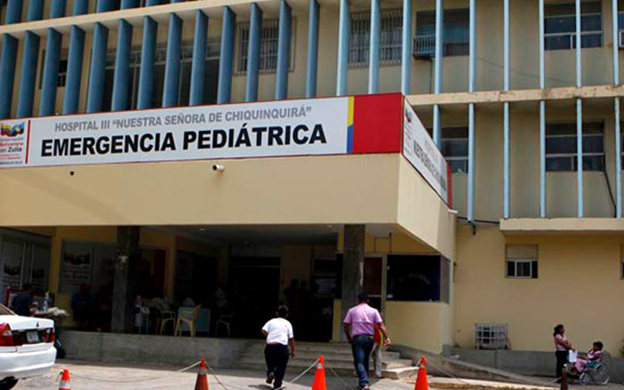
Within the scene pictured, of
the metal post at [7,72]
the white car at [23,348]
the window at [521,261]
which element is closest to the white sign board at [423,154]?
the window at [521,261]

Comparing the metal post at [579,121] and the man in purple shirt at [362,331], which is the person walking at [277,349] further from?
the metal post at [579,121]

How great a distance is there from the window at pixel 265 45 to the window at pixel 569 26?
Result: 26.5 feet

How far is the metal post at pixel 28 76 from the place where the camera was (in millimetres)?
28078

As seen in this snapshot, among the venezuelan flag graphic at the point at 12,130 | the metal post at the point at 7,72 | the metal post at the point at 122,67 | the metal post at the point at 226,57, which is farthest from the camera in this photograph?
the metal post at the point at 7,72

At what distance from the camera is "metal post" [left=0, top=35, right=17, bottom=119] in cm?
2830

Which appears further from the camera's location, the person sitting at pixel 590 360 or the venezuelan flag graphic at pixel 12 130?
the venezuelan flag graphic at pixel 12 130

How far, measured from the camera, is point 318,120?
642 inches

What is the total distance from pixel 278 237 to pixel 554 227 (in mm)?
7321

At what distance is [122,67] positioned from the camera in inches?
1064

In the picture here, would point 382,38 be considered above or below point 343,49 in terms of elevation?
above

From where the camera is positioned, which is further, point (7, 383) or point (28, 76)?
point (28, 76)

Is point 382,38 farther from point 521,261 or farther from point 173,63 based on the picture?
point 521,261

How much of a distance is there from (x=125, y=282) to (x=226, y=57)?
9.82 metres

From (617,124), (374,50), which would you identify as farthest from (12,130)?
(617,124)
